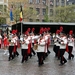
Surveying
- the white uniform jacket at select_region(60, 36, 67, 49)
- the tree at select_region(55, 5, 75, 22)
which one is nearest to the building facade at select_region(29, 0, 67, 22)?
the tree at select_region(55, 5, 75, 22)

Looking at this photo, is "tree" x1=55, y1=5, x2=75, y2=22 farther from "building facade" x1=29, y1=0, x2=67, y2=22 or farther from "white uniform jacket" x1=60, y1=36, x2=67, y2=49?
"white uniform jacket" x1=60, y1=36, x2=67, y2=49

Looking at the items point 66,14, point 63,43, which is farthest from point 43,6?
point 63,43

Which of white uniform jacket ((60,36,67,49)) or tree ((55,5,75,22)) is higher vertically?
white uniform jacket ((60,36,67,49))

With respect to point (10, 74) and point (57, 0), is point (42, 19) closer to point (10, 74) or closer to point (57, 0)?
point (57, 0)

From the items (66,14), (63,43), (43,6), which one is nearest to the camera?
(63,43)

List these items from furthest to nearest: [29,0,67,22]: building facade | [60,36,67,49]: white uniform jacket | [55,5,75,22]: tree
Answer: [29,0,67,22]: building facade < [55,5,75,22]: tree < [60,36,67,49]: white uniform jacket

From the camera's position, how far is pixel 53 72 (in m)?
13.7

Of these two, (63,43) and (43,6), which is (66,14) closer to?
(43,6)

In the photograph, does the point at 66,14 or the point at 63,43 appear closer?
the point at 63,43

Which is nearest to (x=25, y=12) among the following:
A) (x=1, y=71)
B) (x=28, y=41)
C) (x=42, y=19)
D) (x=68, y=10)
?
(x=68, y=10)

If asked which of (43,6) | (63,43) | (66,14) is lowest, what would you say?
(66,14)

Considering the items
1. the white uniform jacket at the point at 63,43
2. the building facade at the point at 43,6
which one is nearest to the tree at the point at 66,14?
the building facade at the point at 43,6

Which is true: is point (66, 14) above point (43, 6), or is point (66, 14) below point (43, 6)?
below

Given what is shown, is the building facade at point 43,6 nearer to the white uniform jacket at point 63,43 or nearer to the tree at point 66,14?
the tree at point 66,14
